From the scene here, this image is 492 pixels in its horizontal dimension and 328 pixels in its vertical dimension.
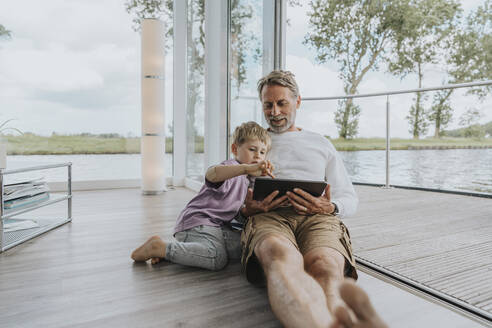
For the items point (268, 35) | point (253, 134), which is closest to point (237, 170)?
point (253, 134)

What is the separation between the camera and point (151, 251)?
1.53m

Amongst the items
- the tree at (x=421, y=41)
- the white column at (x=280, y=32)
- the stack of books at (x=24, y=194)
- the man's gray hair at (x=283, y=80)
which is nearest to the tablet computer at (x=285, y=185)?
the man's gray hair at (x=283, y=80)

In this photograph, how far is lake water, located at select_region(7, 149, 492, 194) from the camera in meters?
3.21

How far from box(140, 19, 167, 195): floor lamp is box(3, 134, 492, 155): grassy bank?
475mm

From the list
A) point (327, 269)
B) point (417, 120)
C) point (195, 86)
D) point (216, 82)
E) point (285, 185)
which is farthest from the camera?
point (195, 86)

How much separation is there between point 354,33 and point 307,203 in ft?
13.6

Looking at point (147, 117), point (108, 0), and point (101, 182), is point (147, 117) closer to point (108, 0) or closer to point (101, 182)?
point (101, 182)

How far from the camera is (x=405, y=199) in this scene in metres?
3.14

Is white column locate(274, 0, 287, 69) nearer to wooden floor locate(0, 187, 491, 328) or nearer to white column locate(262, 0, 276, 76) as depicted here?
white column locate(262, 0, 276, 76)

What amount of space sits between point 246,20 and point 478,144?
2.43 metres

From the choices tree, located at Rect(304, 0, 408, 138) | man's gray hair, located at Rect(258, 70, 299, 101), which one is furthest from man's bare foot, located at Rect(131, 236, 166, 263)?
tree, located at Rect(304, 0, 408, 138)

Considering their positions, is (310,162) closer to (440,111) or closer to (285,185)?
(285,185)

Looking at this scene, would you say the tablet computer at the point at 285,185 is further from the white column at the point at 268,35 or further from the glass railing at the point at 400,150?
the glass railing at the point at 400,150

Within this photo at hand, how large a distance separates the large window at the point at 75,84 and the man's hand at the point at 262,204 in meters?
2.86
